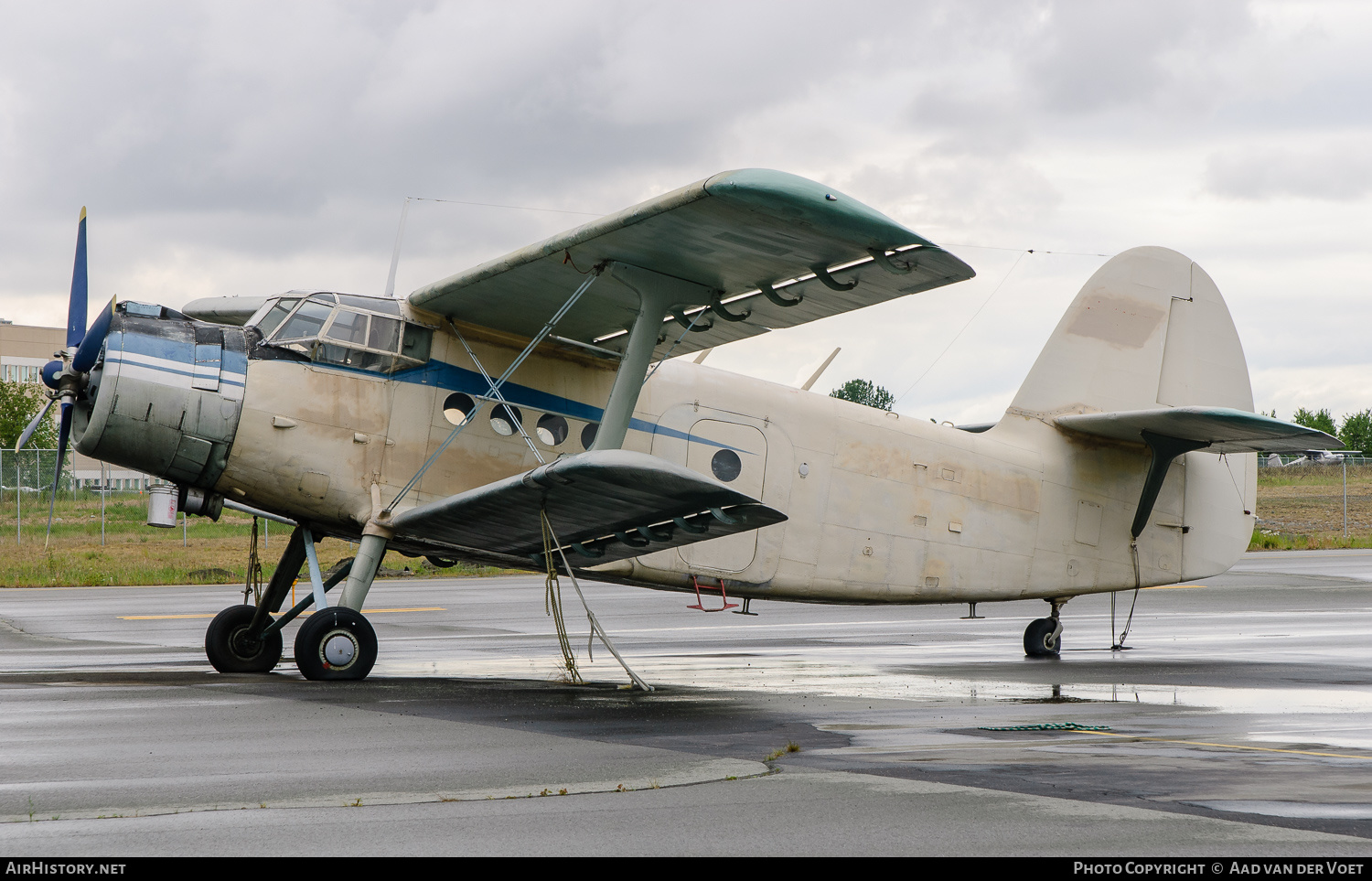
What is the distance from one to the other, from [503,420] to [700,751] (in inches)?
207

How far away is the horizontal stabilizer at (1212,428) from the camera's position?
1205 cm

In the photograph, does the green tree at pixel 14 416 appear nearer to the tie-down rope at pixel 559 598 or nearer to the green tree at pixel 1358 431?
the tie-down rope at pixel 559 598

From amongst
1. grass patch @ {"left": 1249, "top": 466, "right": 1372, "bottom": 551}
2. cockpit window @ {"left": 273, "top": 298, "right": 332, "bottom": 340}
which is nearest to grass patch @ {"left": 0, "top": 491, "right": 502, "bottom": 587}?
cockpit window @ {"left": 273, "top": 298, "right": 332, "bottom": 340}

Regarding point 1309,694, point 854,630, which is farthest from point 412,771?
point 854,630

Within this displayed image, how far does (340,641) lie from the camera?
10.1 metres

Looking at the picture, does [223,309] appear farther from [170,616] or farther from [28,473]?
[28,473]

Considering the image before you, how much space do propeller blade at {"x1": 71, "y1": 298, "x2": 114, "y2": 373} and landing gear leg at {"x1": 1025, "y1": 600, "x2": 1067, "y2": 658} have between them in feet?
32.9

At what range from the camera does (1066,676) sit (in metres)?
11.8

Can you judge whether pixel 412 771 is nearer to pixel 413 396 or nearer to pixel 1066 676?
pixel 413 396

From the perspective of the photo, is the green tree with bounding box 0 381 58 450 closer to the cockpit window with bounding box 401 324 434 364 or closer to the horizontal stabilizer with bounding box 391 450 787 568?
the cockpit window with bounding box 401 324 434 364

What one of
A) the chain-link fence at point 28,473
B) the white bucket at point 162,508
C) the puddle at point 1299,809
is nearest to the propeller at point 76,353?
the white bucket at point 162,508

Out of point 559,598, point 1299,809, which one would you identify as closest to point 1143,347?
point 559,598

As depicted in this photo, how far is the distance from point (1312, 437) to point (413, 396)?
28.8 feet

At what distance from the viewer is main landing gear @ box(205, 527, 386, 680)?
10.1m
